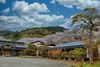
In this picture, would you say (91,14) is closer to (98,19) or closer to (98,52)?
(98,19)

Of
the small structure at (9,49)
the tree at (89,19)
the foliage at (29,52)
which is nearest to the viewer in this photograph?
the tree at (89,19)

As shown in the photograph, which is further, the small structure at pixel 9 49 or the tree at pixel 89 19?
the small structure at pixel 9 49

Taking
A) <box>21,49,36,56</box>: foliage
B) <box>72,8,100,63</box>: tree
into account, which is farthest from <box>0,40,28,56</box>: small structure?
<box>72,8,100,63</box>: tree

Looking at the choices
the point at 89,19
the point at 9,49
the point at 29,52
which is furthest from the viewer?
the point at 9,49

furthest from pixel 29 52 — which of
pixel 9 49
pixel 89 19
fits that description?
pixel 89 19

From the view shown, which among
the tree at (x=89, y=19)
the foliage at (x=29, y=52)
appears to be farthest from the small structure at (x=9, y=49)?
the tree at (x=89, y=19)

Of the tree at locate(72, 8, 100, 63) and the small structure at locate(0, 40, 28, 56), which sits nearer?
the tree at locate(72, 8, 100, 63)

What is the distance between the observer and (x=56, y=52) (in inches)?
1966

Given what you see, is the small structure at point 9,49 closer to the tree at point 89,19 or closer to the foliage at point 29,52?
the foliage at point 29,52

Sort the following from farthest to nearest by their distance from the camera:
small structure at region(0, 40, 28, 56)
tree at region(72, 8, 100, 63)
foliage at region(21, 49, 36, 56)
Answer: small structure at region(0, 40, 28, 56) < foliage at region(21, 49, 36, 56) < tree at region(72, 8, 100, 63)

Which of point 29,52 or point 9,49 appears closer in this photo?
point 29,52

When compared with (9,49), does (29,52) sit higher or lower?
lower

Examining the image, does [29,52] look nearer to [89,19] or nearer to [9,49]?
[9,49]

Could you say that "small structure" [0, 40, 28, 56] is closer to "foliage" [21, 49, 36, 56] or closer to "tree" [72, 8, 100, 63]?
"foliage" [21, 49, 36, 56]
